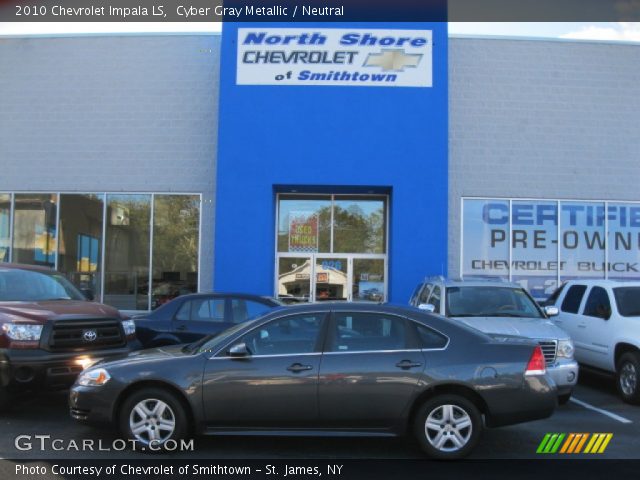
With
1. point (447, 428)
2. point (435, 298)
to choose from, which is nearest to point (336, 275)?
point (435, 298)

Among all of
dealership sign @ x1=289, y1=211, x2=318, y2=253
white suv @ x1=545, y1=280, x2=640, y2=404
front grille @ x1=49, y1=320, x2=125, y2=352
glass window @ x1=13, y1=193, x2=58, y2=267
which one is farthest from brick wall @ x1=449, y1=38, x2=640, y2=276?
glass window @ x1=13, y1=193, x2=58, y2=267

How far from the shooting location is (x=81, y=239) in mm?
15906

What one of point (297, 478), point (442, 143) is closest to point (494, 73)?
point (442, 143)

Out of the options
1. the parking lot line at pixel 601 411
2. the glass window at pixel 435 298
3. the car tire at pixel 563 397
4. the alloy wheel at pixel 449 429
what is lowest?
the parking lot line at pixel 601 411

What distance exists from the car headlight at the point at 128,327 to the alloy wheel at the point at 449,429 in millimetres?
4609

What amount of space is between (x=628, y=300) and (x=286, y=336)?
6.08 metres

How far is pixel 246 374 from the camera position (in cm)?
576

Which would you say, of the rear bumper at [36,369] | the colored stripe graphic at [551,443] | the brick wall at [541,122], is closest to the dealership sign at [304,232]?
the brick wall at [541,122]

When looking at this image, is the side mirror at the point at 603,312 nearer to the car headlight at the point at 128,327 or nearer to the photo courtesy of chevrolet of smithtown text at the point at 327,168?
the photo courtesy of chevrolet of smithtown text at the point at 327,168

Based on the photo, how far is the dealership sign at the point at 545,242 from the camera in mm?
15422

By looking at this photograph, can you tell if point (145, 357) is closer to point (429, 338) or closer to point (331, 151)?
point (429, 338)

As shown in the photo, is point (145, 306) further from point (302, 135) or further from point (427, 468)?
point (427, 468)

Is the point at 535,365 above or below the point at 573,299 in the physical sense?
below

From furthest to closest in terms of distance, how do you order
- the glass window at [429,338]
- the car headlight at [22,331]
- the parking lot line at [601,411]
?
the parking lot line at [601,411], the car headlight at [22,331], the glass window at [429,338]
